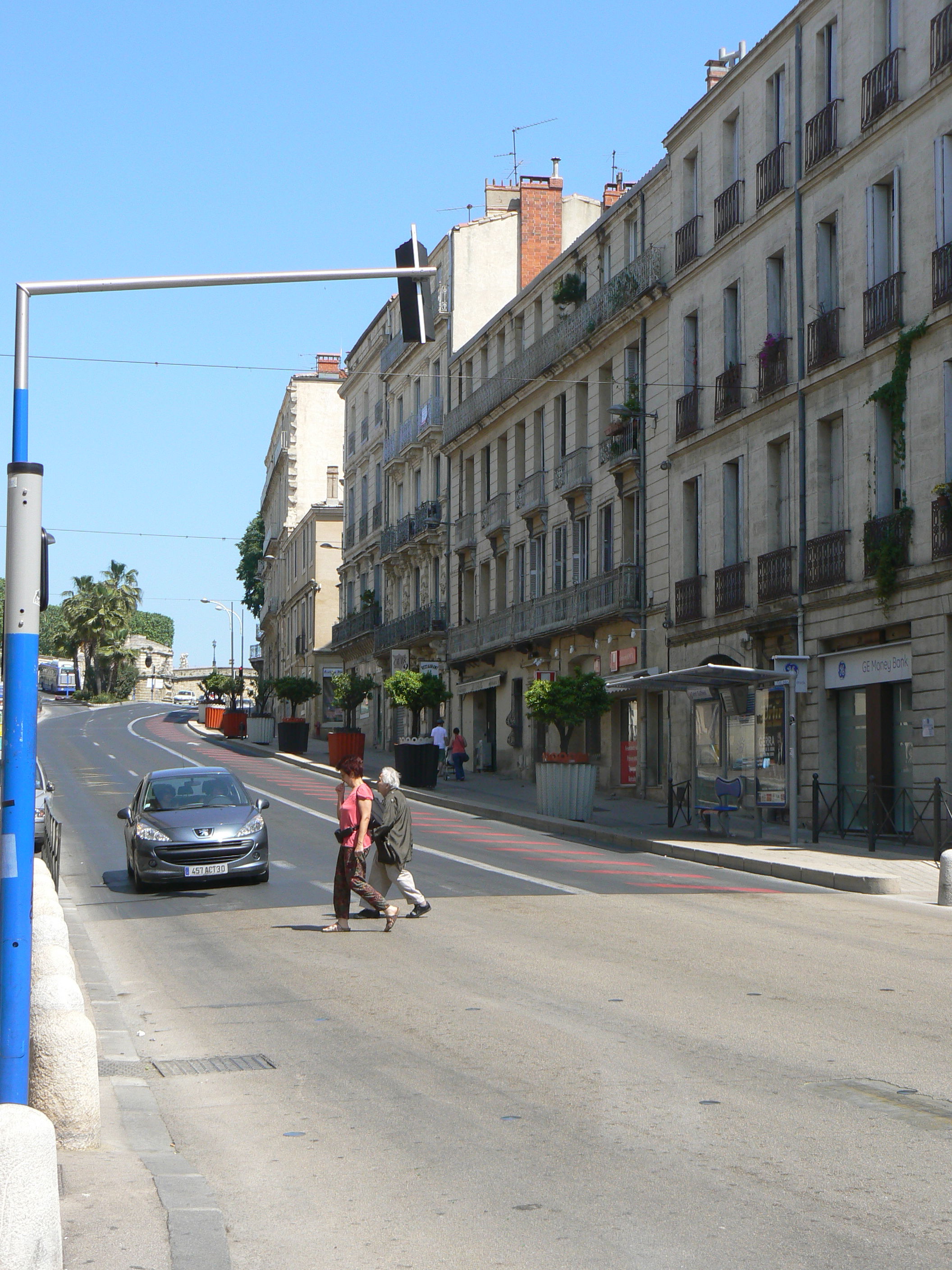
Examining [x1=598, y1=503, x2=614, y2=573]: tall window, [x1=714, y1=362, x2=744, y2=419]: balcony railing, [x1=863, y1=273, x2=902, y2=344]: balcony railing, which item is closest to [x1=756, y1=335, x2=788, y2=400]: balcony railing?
[x1=714, y1=362, x2=744, y2=419]: balcony railing

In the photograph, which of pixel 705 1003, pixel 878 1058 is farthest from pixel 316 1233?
pixel 705 1003

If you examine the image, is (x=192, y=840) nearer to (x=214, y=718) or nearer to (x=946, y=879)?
(x=946, y=879)

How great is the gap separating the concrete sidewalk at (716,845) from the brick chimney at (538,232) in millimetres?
18965

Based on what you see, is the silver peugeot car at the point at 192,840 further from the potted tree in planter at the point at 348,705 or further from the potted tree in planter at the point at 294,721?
the potted tree in planter at the point at 294,721

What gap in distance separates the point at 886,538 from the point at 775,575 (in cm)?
425

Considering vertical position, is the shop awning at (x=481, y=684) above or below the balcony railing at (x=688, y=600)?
below

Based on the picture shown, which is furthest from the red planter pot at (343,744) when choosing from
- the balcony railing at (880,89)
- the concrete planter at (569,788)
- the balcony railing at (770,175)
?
the balcony railing at (880,89)

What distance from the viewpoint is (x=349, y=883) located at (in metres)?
14.1

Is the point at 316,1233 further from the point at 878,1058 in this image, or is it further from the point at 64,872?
the point at 64,872

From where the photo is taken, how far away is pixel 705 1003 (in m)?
9.89

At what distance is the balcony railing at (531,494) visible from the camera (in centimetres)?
4244

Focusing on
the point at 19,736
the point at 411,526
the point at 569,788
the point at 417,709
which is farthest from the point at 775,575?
the point at 411,526

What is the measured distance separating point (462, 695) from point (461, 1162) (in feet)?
143

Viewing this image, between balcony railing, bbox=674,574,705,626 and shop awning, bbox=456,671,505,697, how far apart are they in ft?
41.8
